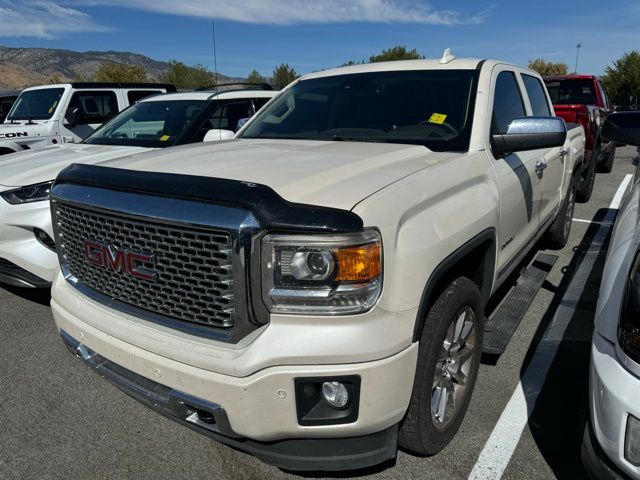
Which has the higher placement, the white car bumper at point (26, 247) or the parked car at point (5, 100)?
the parked car at point (5, 100)

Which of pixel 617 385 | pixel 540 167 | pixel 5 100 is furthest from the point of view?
pixel 5 100

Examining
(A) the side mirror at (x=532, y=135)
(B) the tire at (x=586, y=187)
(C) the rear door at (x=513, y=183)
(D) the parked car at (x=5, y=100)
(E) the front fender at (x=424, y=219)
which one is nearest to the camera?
(E) the front fender at (x=424, y=219)

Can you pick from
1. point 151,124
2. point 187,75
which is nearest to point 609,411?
point 151,124

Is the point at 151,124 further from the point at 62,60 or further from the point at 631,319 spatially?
the point at 62,60

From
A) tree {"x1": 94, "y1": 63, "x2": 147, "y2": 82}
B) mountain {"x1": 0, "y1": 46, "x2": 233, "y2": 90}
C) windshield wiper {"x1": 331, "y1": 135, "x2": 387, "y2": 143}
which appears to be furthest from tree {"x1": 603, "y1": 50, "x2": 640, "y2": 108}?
mountain {"x1": 0, "y1": 46, "x2": 233, "y2": 90}

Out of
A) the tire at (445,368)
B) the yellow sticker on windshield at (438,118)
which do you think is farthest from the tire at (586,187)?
the tire at (445,368)

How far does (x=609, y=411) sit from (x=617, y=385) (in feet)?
0.30

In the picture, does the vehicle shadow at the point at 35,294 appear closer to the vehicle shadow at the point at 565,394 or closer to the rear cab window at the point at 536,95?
the vehicle shadow at the point at 565,394

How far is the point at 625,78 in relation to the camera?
1779 inches

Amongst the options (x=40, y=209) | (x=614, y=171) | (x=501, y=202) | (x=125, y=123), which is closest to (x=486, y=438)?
(x=501, y=202)

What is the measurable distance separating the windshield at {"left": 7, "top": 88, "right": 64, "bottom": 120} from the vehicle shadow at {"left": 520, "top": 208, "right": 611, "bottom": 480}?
25.7ft

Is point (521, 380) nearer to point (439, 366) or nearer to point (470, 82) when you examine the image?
point (439, 366)

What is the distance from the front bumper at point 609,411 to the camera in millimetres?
1617

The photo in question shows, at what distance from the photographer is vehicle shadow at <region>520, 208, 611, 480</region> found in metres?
2.38
